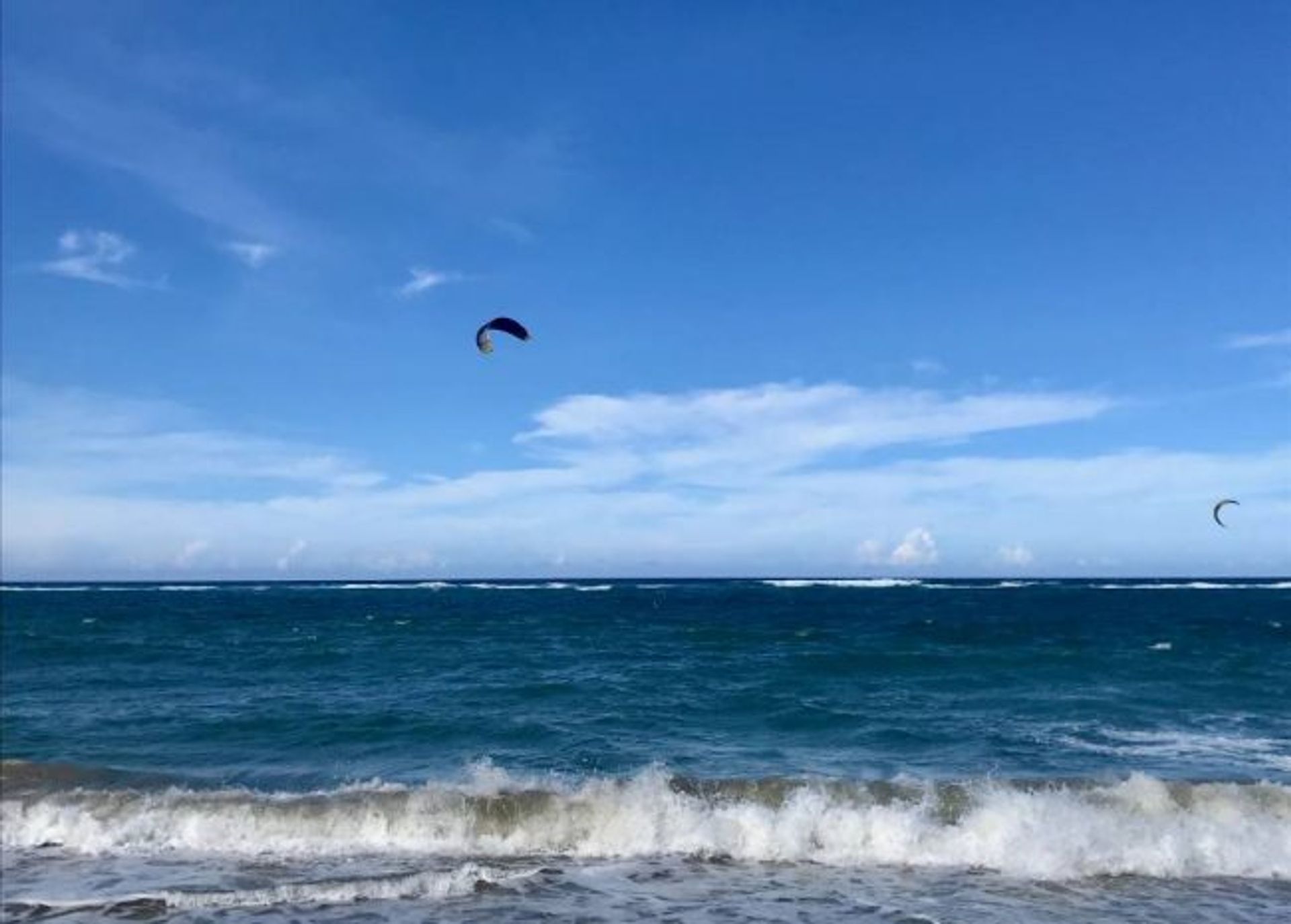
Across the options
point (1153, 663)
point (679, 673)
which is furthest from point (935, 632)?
point (679, 673)

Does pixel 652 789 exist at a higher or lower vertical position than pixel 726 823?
higher

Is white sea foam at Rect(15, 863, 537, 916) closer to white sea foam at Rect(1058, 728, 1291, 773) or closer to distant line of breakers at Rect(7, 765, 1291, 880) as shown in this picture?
distant line of breakers at Rect(7, 765, 1291, 880)

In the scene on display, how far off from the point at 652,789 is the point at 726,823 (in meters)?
1.76

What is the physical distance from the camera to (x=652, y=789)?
53.7 ft

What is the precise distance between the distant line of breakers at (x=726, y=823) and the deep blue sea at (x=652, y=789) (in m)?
0.05

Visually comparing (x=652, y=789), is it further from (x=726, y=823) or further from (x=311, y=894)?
(x=311, y=894)

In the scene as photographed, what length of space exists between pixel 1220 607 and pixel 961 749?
7259cm

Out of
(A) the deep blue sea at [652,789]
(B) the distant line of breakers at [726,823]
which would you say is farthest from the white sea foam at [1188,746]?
(B) the distant line of breakers at [726,823]

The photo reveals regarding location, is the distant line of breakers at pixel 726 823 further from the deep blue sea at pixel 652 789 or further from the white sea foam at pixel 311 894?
the white sea foam at pixel 311 894

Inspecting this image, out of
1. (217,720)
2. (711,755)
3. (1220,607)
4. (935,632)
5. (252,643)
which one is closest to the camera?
(711,755)

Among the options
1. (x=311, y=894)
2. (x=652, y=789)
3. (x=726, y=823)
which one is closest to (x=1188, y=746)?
(x=726, y=823)

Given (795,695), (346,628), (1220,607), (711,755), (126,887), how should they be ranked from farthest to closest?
1. (1220,607)
2. (346,628)
3. (795,695)
4. (711,755)
5. (126,887)

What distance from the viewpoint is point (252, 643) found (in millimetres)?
46844

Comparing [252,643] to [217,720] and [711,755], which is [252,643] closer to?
[217,720]
